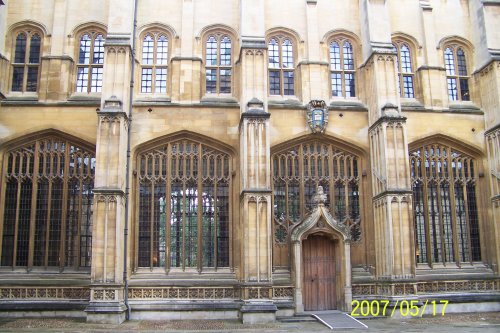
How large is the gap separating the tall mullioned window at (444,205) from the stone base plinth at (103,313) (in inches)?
460

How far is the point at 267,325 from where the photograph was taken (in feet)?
56.3

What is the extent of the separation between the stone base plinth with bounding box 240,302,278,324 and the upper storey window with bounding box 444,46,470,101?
12.1m

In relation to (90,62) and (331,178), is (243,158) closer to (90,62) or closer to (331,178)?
(331,178)

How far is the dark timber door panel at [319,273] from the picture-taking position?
19688 mm

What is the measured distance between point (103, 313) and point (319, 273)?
7.93 m

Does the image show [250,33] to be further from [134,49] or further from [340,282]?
[340,282]

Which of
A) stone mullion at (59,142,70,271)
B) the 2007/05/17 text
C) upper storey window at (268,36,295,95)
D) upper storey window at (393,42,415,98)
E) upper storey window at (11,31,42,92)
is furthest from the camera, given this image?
upper storey window at (393,42,415,98)

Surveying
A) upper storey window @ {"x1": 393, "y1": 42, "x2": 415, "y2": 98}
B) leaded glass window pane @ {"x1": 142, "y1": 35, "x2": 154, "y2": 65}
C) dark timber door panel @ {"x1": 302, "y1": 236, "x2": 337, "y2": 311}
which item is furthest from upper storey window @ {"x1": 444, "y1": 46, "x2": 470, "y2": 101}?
leaded glass window pane @ {"x1": 142, "y1": 35, "x2": 154, "y2": 65}

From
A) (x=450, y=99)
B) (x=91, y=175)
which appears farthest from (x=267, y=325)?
(x=450, y=99)

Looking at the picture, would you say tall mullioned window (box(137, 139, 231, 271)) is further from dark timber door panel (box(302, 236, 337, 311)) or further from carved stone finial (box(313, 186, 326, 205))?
carved stone finial (box(313, 186, 326, 205))

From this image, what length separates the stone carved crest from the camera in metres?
20.7

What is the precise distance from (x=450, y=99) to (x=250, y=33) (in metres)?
9.11

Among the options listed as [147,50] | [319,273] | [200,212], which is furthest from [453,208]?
[147,50]

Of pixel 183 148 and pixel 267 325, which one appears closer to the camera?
pixel 267 325
